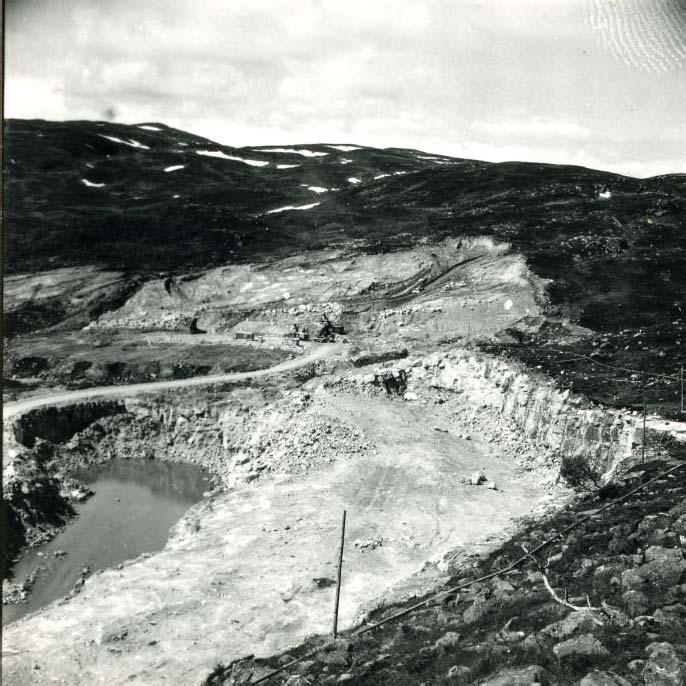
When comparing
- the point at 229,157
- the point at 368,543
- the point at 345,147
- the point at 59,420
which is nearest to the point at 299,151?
the point at 345,147

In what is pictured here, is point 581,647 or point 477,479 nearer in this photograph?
point 581,647

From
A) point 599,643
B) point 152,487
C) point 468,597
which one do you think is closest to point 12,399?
point 152,487

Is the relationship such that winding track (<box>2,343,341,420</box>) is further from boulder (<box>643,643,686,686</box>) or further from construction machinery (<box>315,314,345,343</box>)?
boulder (<box>643,643,686,686</box>)

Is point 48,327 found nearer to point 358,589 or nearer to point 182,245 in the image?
point 182,245

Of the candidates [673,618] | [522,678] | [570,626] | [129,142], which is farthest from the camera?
[129,142]

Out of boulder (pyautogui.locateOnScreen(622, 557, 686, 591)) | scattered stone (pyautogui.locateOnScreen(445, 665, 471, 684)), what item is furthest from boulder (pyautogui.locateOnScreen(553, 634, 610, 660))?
boulder (pyautogui.locateOnScreen(622, 557, 686, 591))

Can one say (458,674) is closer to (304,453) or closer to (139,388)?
(304,453)

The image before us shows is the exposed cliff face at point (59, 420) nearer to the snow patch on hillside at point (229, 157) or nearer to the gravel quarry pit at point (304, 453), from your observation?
the gravel quarry pit at point (304, 453)
